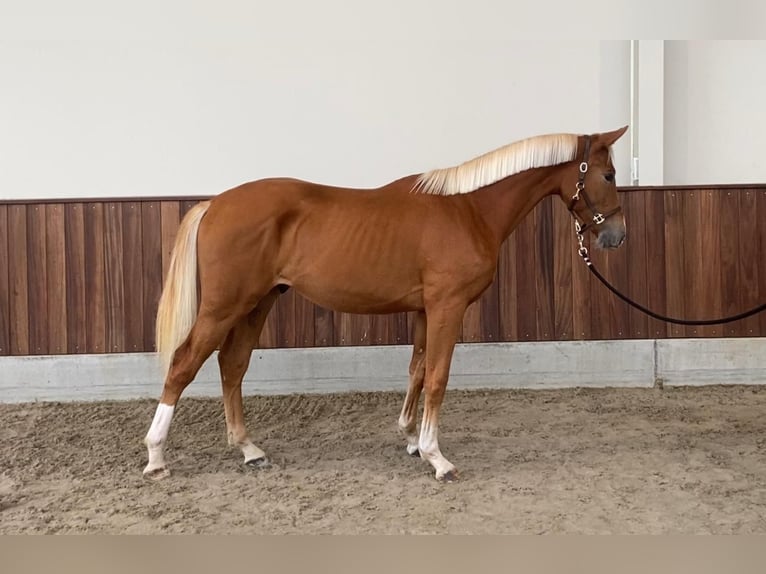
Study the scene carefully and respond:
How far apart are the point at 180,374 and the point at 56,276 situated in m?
1.89

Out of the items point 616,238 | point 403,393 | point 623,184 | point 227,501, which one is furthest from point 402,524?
point 623,184

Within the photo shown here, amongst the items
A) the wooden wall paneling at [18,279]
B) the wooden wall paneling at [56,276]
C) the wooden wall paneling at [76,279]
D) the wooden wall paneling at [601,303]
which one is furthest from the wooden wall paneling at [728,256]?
the wooden wall paneling at [18,279]

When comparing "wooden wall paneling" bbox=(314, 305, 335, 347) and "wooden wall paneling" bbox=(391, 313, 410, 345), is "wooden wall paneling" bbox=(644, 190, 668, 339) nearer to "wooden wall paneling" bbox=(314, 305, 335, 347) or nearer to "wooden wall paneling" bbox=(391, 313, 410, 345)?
"wooden wall paneling" bbox=(391, 313, 410, 345)

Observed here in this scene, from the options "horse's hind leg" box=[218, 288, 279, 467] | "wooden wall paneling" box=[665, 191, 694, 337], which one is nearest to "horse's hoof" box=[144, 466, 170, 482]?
"horse's hind leg" box=[218, 288, 279, 467]

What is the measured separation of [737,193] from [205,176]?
351cm

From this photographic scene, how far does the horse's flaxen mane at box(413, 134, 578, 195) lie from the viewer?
8.43 feet

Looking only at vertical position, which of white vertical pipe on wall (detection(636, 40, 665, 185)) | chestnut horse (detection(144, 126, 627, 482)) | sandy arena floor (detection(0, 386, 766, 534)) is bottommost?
sandy arena floor (detection(0, 386, 766, 534))

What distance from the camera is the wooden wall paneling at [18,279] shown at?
3.85 m

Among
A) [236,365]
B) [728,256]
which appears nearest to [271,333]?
[236,365]

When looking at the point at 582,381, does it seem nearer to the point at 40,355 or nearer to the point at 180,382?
the point at 180,382

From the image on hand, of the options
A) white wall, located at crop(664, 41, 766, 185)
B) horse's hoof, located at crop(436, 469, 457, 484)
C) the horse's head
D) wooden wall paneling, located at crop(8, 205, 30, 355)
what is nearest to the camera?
horse's hoof, located at crop(436, 469, 457, 484)

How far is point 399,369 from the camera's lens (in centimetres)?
398

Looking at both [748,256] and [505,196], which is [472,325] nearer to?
[505,196]

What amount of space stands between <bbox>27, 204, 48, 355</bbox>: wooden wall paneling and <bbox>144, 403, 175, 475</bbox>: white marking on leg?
1834 mm
